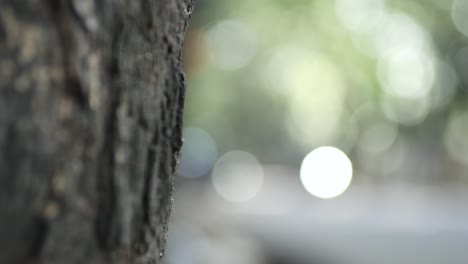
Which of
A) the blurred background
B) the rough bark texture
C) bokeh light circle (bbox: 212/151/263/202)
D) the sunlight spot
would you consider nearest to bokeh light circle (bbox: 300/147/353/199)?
the blurred background

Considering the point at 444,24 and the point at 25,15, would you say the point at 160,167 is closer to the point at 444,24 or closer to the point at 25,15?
the point at 25,15

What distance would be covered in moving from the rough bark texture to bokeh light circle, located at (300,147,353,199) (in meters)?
18.0

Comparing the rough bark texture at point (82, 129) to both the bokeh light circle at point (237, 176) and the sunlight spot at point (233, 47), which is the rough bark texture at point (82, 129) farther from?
the bokeh light circle at point (237, 176)

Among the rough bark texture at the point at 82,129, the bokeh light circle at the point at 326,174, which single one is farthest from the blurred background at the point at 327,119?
the rough bark texture at the point at 82,129

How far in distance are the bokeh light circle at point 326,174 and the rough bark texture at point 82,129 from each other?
59.0ft

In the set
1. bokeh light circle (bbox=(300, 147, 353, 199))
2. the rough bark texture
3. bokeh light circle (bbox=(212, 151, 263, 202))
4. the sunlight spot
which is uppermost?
the rough bark texture

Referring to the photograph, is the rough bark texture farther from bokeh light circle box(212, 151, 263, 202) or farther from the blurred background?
bokeh light circle box(212, 151, 263, 202)

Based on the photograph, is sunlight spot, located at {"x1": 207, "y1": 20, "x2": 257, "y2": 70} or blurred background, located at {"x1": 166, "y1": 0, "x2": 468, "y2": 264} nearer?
blurred background, located at {"x1": 166, "y1": 0, "x2": 468, "y2": 264}

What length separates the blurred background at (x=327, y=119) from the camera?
12.6 metres

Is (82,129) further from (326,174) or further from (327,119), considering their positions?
(327,119)

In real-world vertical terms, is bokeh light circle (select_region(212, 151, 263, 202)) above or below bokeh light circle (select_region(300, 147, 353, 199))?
below

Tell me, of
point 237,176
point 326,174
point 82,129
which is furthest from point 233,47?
point 82,129

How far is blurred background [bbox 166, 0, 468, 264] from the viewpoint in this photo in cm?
1260

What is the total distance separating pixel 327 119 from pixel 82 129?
1032 inches
